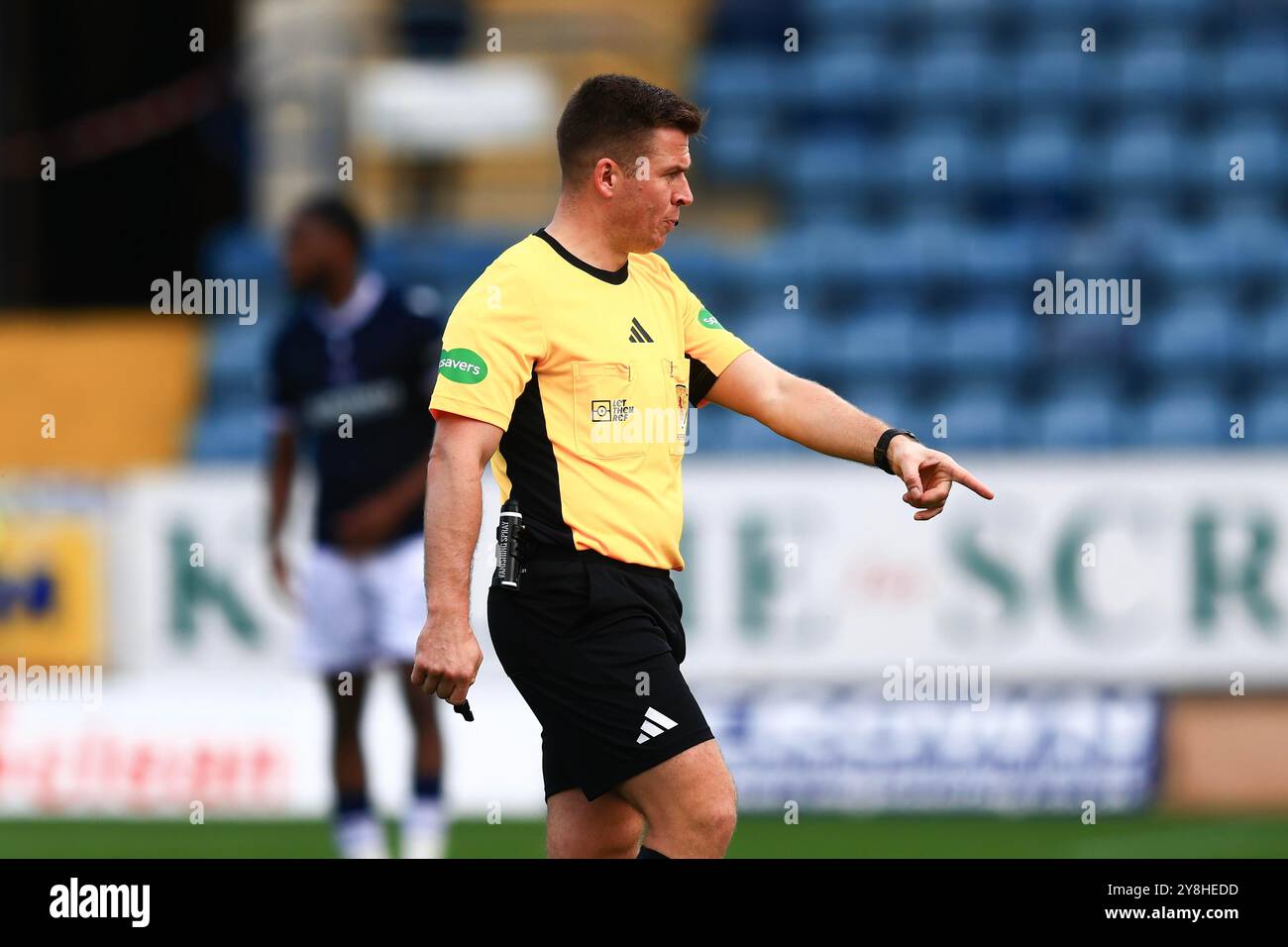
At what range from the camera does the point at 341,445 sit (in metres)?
6.94

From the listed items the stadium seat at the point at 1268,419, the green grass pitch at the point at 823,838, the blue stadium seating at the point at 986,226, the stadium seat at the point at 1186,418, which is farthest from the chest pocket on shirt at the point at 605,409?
the stadium seat at the point at 1268,419

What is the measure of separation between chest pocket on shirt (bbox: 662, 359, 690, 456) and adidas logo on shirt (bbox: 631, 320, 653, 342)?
0.19 feet

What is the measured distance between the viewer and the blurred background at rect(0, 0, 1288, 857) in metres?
8.95

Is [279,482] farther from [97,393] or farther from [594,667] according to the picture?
[97,393]

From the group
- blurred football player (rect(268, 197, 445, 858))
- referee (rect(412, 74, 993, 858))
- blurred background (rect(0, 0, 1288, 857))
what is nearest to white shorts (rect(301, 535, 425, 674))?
blurred football player (rect(268, 197, 445, 858))

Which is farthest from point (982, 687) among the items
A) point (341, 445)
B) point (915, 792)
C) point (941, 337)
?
point (341, 445)

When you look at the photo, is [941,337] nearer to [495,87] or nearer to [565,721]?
[495,87]

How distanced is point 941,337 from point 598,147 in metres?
6.97

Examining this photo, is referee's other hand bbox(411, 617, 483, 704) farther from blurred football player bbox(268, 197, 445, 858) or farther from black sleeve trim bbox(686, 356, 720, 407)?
blurred football player bbox(268, 197, 445, 858)

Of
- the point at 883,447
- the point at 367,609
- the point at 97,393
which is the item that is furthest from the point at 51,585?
the point at 883,447

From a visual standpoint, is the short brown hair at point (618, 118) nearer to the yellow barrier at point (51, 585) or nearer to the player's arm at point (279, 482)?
the player's arm at point (279, 482)

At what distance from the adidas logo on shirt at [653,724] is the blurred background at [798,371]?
10.9ft

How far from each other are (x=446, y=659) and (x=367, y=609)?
3.06m
